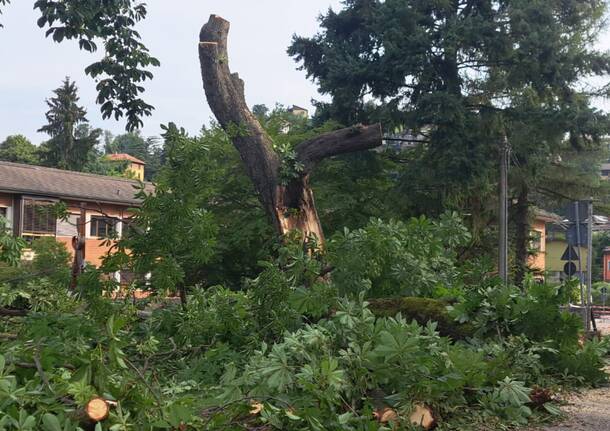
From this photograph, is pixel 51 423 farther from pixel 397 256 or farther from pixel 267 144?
pixel 267 144

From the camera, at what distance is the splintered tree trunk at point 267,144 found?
9.17 metres

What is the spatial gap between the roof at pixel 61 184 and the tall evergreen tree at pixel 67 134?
17.4 metres

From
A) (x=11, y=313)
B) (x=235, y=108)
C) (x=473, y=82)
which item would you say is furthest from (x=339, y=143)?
(x=473, y=82)

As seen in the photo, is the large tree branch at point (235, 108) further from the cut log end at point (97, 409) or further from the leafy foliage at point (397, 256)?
the cut log end at point (97, 409)

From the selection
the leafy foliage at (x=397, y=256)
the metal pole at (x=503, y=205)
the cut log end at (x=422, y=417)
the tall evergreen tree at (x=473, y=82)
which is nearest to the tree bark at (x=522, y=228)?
the tall evergreen tree at (x=473, y=82)

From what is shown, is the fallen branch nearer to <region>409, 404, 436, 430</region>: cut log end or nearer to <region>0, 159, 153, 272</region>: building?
<region>409, 404, 436, 430</region>: cut log end

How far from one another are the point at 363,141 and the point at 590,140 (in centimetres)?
1475

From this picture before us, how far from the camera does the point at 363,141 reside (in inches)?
358

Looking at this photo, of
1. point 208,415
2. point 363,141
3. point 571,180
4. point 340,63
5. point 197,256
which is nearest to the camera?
point 208,415

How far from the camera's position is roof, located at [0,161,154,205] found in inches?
1309

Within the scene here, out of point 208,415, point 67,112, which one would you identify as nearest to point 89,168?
point 67,112

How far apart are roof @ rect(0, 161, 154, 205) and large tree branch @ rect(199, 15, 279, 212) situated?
23809mm

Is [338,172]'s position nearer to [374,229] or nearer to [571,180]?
[571,180]

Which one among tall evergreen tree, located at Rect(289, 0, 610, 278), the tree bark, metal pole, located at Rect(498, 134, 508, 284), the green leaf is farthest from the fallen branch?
the tree bark
